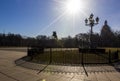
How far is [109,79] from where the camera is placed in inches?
223

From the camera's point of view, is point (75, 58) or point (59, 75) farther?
point (75, 58)

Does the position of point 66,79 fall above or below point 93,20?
below

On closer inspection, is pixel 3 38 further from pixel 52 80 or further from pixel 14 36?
pixel 52 80

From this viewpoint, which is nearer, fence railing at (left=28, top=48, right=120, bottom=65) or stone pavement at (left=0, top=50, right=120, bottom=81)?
stone pavement at (left=0, top=50, right=120, bottom=81)

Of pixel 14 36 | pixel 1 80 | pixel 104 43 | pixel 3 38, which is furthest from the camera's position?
pixel 14 36

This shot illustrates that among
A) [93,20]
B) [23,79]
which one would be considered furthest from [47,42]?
[23,79]

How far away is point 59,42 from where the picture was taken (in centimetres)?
4838

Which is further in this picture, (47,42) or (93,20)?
(47,42)

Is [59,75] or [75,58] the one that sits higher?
[75,58]

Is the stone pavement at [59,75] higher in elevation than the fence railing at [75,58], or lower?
lower

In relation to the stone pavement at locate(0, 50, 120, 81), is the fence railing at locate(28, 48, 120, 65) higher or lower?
higher

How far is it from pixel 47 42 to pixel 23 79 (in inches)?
1628

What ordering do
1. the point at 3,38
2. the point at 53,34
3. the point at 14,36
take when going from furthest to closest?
the point at 53,34, the point at 14,36, the point at 3,38

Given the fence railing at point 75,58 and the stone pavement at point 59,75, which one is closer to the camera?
the stone pavement at point 59,75
